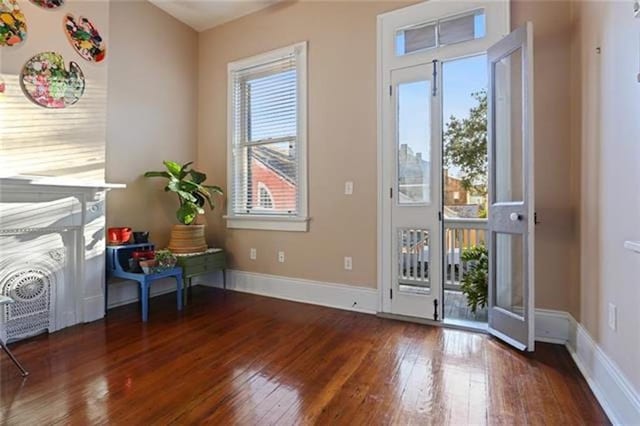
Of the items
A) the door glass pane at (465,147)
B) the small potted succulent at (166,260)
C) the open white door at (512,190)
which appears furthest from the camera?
the door glass pane at (465,147)

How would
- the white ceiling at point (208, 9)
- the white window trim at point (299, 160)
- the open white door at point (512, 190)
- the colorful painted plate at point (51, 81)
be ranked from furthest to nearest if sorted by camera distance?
the white ceiling at point (208, 9), the white window trim at point (299, 160), the colorful painted plate at point (51, 81), the open white door at point (512, 190)

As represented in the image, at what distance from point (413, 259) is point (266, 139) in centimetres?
201

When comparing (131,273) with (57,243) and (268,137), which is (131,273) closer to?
(57,243)

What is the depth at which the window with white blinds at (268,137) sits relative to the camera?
3385mm

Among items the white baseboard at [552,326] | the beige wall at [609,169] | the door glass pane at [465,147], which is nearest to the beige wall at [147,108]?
the door glass pane at [465,147]

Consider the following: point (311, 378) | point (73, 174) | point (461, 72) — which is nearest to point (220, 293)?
point (73, 174)

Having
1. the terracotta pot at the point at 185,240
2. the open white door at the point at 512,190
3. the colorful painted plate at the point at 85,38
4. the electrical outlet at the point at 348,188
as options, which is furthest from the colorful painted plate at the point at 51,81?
the open white door at the point at 512,190

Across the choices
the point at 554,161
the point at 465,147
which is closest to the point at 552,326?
the point at 554,161

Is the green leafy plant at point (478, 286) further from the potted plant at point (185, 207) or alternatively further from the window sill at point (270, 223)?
the potted plant at point (185, 207)

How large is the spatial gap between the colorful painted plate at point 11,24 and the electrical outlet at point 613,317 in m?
4.07

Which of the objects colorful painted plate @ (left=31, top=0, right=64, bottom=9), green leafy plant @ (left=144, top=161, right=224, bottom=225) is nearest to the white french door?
green leafy plant @ (left=144, top=161, right=224, bottom=225)

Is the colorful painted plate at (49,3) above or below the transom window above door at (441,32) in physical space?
above

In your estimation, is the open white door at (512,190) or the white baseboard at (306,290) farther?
the white baseboard at (306,290)

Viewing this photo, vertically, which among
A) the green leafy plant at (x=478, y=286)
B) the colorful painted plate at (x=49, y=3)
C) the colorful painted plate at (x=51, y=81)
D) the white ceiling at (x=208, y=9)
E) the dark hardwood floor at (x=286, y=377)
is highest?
the white ceiling at (x=208, y=9)
